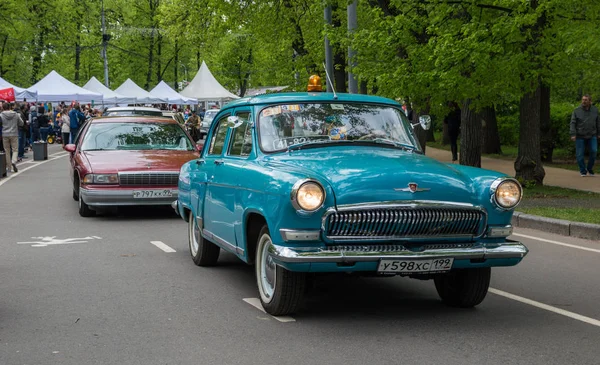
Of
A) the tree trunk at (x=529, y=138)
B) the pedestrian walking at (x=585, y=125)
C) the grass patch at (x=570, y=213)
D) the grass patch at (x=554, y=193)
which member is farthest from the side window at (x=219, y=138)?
the pedestrian walking at (x=585, y=125)

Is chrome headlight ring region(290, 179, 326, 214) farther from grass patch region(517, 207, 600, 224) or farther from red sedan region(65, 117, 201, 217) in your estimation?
grass patch region(517, 207, 600, 224)

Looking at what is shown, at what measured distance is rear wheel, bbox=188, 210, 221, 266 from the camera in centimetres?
952

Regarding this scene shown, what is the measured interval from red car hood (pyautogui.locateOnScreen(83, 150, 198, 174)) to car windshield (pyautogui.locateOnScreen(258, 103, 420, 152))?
6.38 metres

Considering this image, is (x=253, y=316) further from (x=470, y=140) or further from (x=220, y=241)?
(x=470, y=140)

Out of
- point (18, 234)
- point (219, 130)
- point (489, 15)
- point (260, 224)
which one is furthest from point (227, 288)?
point (489, 15)

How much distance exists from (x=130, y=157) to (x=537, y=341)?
9.41m

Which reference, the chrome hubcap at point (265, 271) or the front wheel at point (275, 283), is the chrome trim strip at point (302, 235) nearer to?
the front wheel at point (275, 283)

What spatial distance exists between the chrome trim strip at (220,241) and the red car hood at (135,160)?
5291 millimetres

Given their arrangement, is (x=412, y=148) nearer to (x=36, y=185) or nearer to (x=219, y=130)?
(x=219, y=130)

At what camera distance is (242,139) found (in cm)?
835

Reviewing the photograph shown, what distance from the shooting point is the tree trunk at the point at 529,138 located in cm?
1812

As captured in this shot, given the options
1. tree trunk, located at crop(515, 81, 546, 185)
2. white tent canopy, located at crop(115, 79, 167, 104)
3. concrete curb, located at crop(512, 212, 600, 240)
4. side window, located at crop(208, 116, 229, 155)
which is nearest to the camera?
side window, located at crop(208, 116, 229, 155)

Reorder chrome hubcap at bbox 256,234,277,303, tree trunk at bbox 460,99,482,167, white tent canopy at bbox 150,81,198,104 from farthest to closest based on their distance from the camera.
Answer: white tent canopy at bbox 150,81,198,104 → tree trunk at bbox 460,99,482,167 → chrome hubcap at bbox 256,234,277,303

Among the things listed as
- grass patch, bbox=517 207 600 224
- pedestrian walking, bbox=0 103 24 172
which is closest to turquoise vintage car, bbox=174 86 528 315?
grass patch, bbox=517 207 600 224
